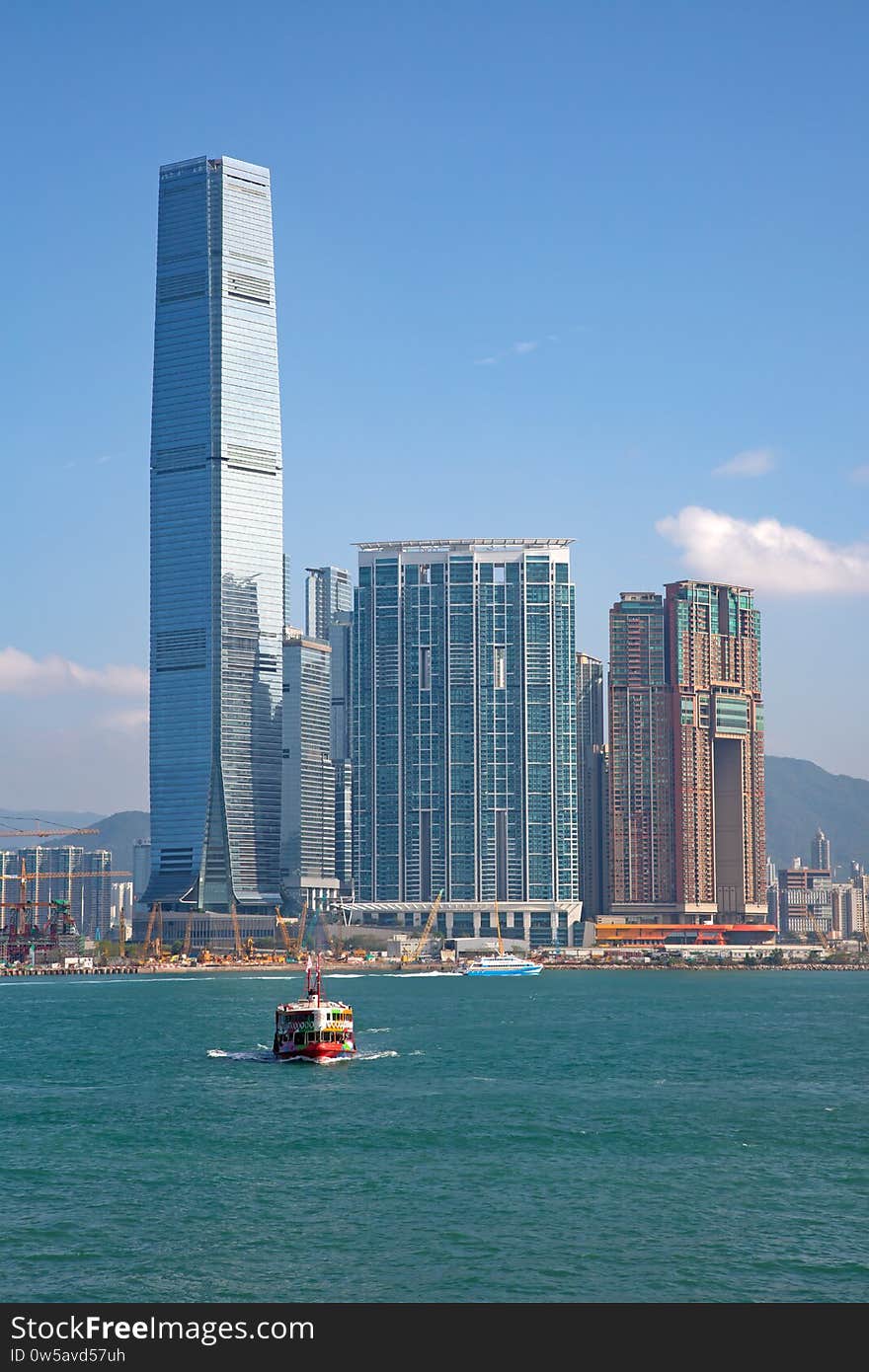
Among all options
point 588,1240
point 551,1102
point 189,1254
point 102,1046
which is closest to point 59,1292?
point 189,1254

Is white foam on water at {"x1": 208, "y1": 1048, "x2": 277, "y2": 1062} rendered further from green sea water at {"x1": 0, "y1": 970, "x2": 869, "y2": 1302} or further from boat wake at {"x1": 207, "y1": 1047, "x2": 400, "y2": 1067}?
green sea water at {"x1": 0, "y1": 970, "x2": 869, "y2": 1302}

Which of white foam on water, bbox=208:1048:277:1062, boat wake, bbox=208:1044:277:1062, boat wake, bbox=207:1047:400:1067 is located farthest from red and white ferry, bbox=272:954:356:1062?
boat wake, bbox=208:1044:277:1062

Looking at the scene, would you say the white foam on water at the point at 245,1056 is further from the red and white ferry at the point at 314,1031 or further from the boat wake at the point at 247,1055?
the red and white ferry at the point at 314,1031

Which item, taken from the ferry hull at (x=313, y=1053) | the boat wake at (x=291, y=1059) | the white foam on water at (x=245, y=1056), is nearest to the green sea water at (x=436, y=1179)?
the white foam on water at (x=245, y=1056)

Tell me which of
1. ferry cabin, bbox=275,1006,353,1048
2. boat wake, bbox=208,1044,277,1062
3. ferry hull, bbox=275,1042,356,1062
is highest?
ferry cabin, bbox=275,1006,353,1048

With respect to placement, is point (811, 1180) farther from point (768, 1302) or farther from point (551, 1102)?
point (551, 1102)

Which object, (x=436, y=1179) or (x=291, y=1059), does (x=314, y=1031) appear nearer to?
(x=291, y=1059)
